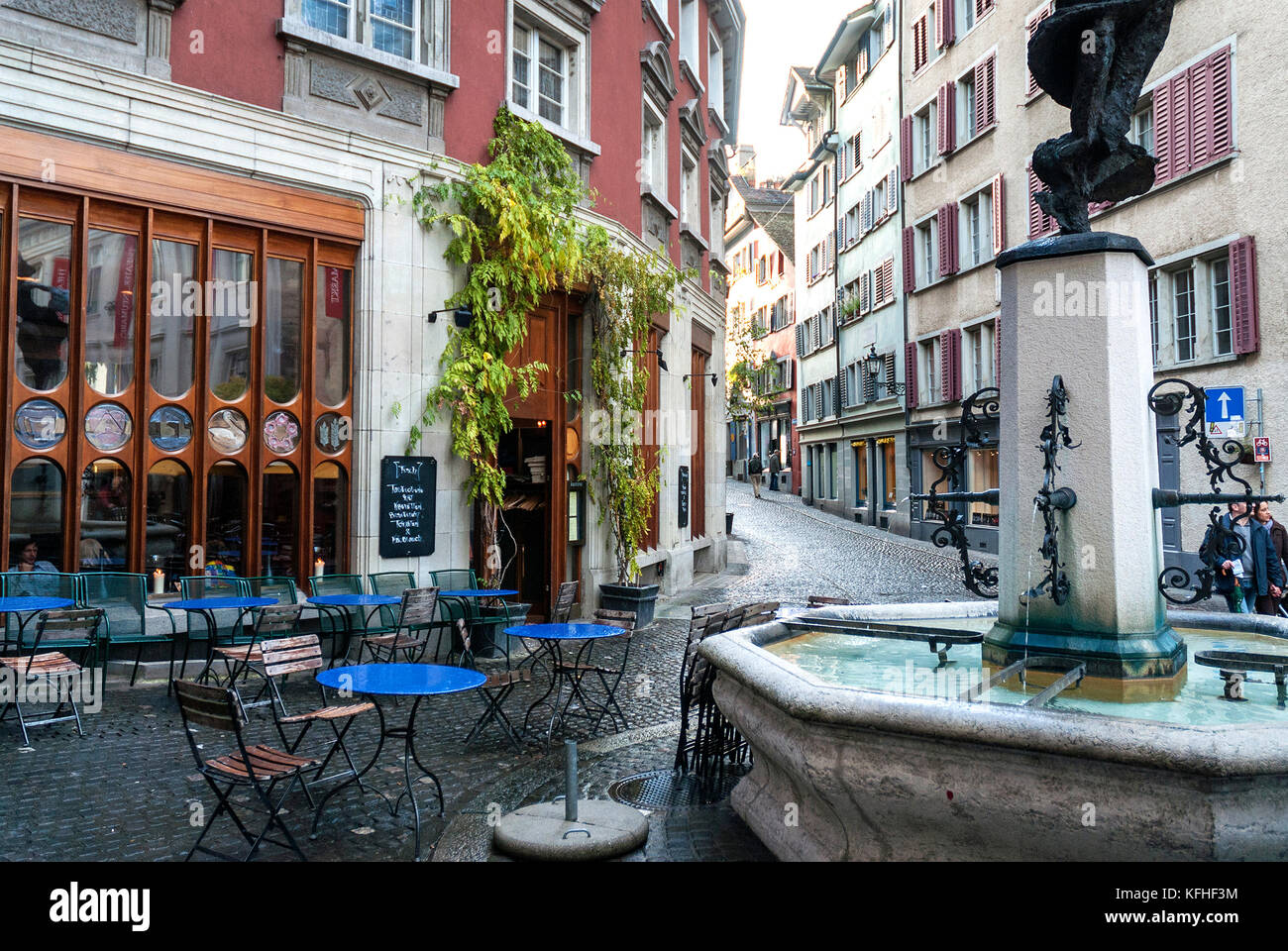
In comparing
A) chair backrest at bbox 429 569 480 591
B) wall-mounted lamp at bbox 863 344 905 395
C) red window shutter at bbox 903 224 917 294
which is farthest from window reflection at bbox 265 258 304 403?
wall-mounted lamp at bbox 863 344 905 395

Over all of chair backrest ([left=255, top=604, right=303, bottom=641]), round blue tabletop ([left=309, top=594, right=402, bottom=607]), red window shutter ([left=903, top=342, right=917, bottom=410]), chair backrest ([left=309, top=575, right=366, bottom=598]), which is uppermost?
red window shutter ([left=903, top=342, right=917, bottom=410])

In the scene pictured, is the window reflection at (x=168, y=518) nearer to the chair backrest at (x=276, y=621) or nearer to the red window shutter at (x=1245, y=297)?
the chair backrest at (x=276, y=621)

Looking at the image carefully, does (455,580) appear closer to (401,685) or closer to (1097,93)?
(401,685)

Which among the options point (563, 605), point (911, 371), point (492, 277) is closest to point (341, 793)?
point (563, 605)

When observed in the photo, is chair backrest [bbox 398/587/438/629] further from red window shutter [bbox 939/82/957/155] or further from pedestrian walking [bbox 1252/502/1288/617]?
red window shutter [bbox 939/82/957/155]

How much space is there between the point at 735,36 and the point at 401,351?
1532cm

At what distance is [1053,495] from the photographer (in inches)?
183

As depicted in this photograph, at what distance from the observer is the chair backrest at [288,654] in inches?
233

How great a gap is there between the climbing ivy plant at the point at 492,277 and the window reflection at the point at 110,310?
2.80 m

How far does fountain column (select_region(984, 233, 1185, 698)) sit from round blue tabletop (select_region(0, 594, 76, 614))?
6275 millimetres

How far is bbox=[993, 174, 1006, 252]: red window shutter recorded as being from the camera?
22.1m

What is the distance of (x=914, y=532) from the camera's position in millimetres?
27031

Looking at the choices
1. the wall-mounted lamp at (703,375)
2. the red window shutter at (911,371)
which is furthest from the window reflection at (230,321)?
the red window shutter at (911,371)

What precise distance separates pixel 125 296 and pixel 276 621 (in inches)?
124
